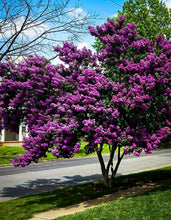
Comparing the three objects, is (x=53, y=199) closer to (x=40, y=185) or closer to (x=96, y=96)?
(x=40, y=185)

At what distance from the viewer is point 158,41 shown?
961cm

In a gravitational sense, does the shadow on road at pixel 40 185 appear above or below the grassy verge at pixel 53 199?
above

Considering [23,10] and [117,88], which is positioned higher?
[23,10]

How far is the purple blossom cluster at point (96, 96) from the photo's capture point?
7.92 metres

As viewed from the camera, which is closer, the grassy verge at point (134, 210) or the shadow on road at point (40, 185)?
the grassy verge at point (134, 210)

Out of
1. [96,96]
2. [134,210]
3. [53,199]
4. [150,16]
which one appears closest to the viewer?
[134,210]

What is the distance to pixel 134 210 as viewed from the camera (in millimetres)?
6746

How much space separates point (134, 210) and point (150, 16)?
2901 centimetres

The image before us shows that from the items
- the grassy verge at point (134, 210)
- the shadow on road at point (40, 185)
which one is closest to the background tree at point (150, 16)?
the shadow on road at point (40, 185)

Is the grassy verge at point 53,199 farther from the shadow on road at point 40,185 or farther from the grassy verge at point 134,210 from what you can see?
the grassy verge at point 134,210

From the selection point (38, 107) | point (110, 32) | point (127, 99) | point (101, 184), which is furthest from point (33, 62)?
point (101, 184)

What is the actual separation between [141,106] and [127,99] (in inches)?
18.4

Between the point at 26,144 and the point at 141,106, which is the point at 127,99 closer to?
the point at 141,106

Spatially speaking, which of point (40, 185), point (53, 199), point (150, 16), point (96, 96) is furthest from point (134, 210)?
point (150, 16)
